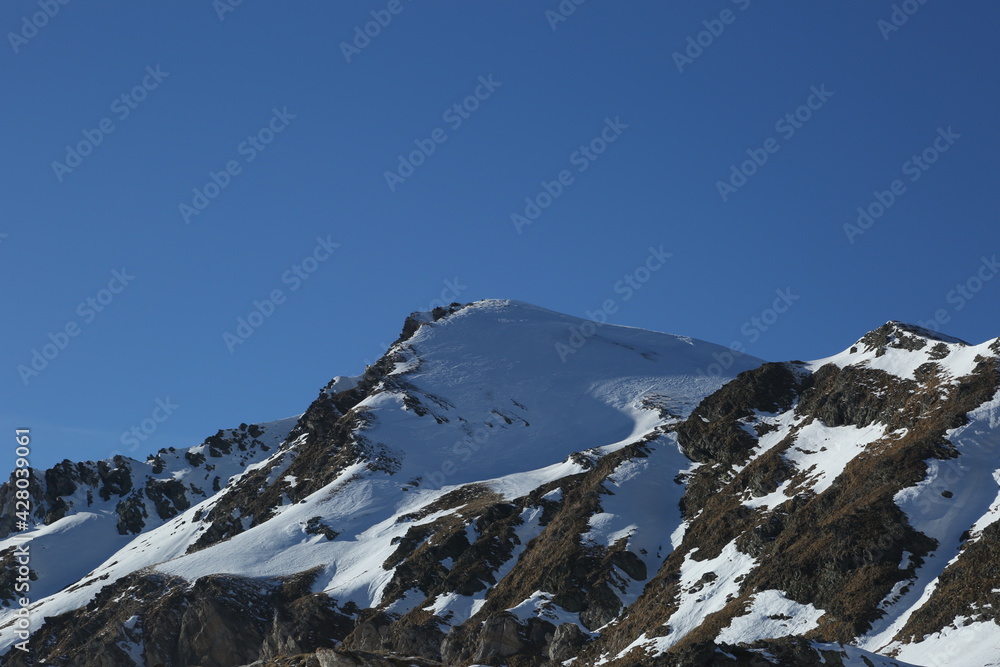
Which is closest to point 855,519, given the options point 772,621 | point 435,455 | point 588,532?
point 772,621

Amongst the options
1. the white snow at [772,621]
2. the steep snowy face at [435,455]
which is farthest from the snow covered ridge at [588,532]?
the steep snowy face at [435,455]

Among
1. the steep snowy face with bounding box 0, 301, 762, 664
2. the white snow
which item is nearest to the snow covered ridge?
the white snow

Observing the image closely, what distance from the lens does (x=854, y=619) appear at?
62.9 metres

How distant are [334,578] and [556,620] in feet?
114

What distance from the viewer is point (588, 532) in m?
94.1

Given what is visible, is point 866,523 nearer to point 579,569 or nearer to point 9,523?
point 579,569

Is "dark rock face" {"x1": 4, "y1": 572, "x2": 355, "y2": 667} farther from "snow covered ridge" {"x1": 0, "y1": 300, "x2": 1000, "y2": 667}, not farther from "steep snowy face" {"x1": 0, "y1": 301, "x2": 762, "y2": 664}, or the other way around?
"steep snowy face" {"x1": 0, "y1": 301, "x2": 762, "y2": 664}

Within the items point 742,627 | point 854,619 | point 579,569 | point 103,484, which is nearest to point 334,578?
point 579,569

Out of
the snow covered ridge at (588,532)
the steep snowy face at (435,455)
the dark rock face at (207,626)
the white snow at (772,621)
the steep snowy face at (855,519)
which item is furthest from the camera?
the steep snowy face at (435,455)

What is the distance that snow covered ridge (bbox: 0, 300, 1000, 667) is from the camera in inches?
2618

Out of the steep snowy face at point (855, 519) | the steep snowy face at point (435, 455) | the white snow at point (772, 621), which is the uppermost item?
the steep snowy face at point (435, 455)

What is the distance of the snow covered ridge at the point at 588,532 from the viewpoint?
66.5 metres

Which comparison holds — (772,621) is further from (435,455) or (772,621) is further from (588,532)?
(435,455)

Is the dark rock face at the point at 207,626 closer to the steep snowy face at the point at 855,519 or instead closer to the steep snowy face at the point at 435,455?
the steep snowy face at the point at 435,455
